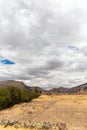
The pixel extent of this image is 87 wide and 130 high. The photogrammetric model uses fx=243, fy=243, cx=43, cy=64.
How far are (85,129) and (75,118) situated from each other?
373 inches

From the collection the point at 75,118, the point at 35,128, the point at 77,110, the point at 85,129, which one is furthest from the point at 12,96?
the point at 35,128

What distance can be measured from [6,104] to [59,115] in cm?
2260

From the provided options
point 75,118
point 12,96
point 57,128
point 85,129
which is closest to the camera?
point 57,128

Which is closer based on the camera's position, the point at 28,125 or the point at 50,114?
the point at 28,125

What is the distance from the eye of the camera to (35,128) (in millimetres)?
22641

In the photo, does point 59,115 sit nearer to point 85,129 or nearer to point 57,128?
point 85,129

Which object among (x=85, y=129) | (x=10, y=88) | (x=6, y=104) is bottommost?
(x=85, y=129)

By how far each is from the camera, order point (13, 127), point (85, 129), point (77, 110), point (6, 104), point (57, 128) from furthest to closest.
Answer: point (6, 104), point (77, 110), point (85, 129), point (13, 127), point (57, 128)

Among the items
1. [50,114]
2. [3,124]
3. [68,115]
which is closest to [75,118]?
[68,115]

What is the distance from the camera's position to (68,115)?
4053cm

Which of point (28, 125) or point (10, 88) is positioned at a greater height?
point (10, 88)

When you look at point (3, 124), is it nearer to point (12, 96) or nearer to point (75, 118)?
point (75, 118)

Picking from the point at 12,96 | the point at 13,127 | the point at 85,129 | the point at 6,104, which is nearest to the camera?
the point at 13,127

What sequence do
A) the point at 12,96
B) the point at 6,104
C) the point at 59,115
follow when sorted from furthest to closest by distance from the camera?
1. the point at 12,96
2. the point at 6,104
3. the point at 59,115
